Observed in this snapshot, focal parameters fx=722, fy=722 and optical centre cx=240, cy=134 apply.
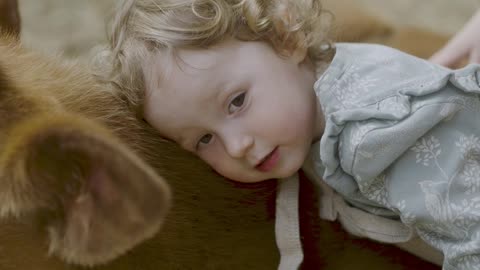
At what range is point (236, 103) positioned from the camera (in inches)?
34.0

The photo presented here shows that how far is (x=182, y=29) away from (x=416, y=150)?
31 cm

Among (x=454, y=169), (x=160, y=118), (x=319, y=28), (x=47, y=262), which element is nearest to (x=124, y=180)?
(x=47, y=262)

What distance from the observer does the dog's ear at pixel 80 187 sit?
55cm

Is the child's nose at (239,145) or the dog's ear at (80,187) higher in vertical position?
the dog's ear at (80,187)

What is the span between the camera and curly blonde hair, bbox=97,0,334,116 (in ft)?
2.80

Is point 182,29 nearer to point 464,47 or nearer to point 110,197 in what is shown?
point 110,197

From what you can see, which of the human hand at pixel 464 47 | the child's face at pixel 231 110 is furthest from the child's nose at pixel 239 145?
the human hand at pixel 464 47

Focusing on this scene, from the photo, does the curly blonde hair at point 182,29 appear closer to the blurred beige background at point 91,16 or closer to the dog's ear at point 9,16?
the dog's ear at point 9,16

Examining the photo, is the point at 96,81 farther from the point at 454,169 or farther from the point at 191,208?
the point at 454,169

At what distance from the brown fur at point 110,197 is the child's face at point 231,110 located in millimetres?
38

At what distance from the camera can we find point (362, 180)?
0.83 metres

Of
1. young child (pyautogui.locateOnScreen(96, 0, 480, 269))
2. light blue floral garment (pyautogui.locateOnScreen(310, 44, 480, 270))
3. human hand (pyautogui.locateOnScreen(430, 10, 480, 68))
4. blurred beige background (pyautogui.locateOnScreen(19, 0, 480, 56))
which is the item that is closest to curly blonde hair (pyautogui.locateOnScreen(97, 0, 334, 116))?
young child (pyautogui.locateOnScreen(96, 0, 480, 269))

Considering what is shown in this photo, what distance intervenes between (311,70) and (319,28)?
9 cm

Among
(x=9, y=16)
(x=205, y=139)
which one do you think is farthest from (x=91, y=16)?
(x=205, y=139)
